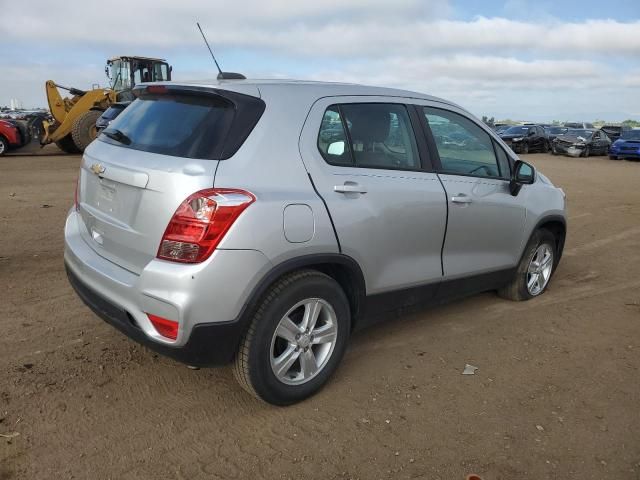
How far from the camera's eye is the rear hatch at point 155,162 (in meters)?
2.78

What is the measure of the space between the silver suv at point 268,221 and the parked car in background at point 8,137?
1609 centimetres

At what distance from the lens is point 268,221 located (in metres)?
2.81

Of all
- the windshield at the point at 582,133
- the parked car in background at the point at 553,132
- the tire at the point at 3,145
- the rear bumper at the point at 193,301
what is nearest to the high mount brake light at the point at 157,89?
the rear bumper at the point at 193,301

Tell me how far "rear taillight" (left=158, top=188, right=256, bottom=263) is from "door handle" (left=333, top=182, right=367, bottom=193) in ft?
2.11

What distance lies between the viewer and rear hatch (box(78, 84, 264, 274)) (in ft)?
9.12

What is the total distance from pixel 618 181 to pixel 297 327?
51.7 feet

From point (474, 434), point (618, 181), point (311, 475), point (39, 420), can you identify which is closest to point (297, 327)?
point (311, 475)

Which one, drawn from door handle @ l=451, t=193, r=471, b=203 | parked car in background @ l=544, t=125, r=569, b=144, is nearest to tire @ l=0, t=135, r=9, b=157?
door handle @ l=451, t=193, r=471, b=203

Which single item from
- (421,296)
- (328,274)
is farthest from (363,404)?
(421,296)

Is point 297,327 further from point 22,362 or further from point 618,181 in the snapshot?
point 618,181

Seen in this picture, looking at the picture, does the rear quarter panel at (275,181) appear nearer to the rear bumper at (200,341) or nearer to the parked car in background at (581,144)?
the rear bumper at (200,341)

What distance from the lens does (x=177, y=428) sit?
2986mm

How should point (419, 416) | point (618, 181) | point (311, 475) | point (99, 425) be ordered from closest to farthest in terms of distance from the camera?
1. point (311, 475)
2. point (99, 425)
3. point (419, 416)
4. point (618, 181)

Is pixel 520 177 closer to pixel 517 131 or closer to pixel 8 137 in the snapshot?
pixel 8 137
